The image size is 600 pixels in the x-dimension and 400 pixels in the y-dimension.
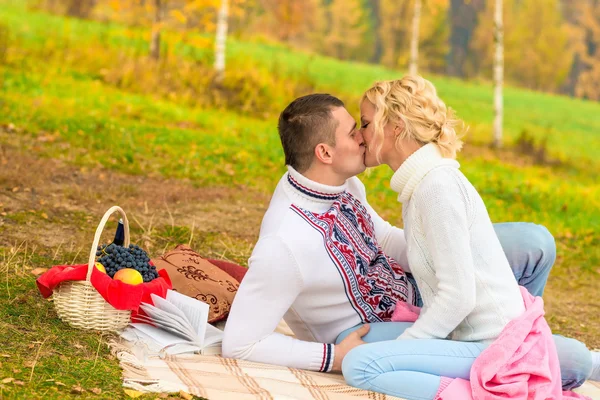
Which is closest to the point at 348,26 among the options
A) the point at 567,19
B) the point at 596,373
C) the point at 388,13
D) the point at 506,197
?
the point at 388,13

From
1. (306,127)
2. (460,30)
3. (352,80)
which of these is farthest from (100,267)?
(460,30)

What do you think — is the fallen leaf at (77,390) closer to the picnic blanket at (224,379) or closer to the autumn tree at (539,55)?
the picnic blanket at (224,379)

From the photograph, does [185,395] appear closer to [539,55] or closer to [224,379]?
[224,379]

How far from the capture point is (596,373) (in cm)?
397

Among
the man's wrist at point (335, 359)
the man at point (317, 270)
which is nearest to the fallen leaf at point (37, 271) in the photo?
the man at point (317, 270)

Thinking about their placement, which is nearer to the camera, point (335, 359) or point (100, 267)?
point (335, 359)

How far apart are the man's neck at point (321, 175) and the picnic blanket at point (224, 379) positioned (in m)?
0.83

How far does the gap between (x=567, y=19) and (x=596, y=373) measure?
37251 mm

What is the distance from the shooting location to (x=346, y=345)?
3600 millimetres

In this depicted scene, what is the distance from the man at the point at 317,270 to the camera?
3.49m

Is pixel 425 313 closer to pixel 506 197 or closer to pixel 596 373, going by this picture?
pixel 596 373

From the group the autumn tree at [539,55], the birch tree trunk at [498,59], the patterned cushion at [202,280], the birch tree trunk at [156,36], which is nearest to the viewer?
the patterned cushion at [202,280]

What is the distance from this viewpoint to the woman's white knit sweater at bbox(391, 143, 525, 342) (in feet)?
10.7

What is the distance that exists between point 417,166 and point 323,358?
0.93 m
